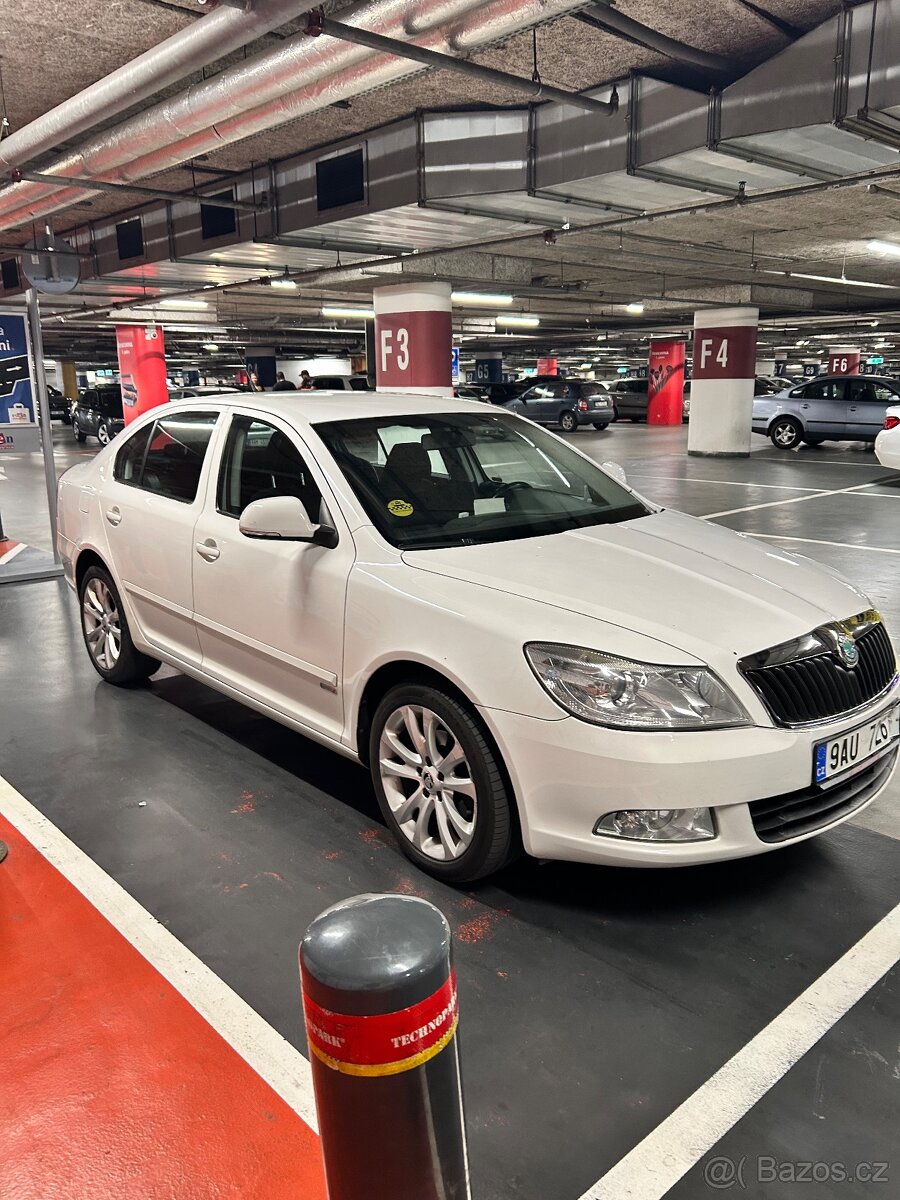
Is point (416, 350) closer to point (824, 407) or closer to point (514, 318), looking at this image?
point (514, 318)

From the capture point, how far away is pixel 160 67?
14.2 ft

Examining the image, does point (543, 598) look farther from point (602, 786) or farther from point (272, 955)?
point (272, 955)

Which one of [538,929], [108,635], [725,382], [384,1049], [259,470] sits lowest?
[538,929]

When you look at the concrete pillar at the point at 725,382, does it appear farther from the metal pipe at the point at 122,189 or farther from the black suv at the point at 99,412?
the black suv at the point at 99,412

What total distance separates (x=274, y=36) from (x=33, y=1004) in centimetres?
583

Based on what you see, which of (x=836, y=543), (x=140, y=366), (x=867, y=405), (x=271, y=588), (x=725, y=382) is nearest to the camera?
(x=271, y=588)

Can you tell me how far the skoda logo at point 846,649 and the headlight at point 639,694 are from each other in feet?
1.57

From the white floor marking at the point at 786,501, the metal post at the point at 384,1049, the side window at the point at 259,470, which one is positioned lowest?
the white floor marking at the point at 786,501

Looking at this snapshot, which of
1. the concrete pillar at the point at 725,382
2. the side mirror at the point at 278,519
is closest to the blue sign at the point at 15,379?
the side mirror at the point at 278,519

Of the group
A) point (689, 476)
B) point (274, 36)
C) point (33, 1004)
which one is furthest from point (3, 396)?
point (689, 476)

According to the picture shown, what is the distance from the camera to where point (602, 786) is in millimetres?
2422

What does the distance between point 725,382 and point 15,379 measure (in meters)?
15.8

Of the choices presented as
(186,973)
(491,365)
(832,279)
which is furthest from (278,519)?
(491,365)

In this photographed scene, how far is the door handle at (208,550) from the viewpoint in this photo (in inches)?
144
